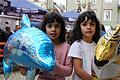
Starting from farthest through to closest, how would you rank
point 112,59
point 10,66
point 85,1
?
point 85,1
point 10,66
point 112,59

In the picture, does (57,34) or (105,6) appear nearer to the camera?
(57,34)

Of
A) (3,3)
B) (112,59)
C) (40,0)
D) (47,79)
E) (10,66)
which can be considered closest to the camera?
(112,59)

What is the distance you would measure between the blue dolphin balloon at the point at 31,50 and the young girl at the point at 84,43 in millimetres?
284

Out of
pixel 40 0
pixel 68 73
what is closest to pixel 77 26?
pixel 68 73

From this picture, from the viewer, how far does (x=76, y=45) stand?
1613mm

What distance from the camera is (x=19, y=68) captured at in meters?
1.43

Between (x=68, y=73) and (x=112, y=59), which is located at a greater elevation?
(x=112, y=59)

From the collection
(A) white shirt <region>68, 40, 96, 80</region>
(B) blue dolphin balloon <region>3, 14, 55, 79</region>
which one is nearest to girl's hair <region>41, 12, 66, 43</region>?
(A) white shirt <region>68, 40, 96, 80</region>

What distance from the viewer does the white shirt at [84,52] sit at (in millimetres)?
1574

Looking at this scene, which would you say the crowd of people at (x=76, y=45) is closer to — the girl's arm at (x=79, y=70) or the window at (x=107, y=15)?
the girl's arm at (x=79, y=70)

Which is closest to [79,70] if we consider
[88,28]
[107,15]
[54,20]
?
[88,28]

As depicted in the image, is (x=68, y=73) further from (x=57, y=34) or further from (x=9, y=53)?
(x=9, y=53)

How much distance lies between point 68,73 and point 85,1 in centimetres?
3140

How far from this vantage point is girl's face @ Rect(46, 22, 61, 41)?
1.59 metres
